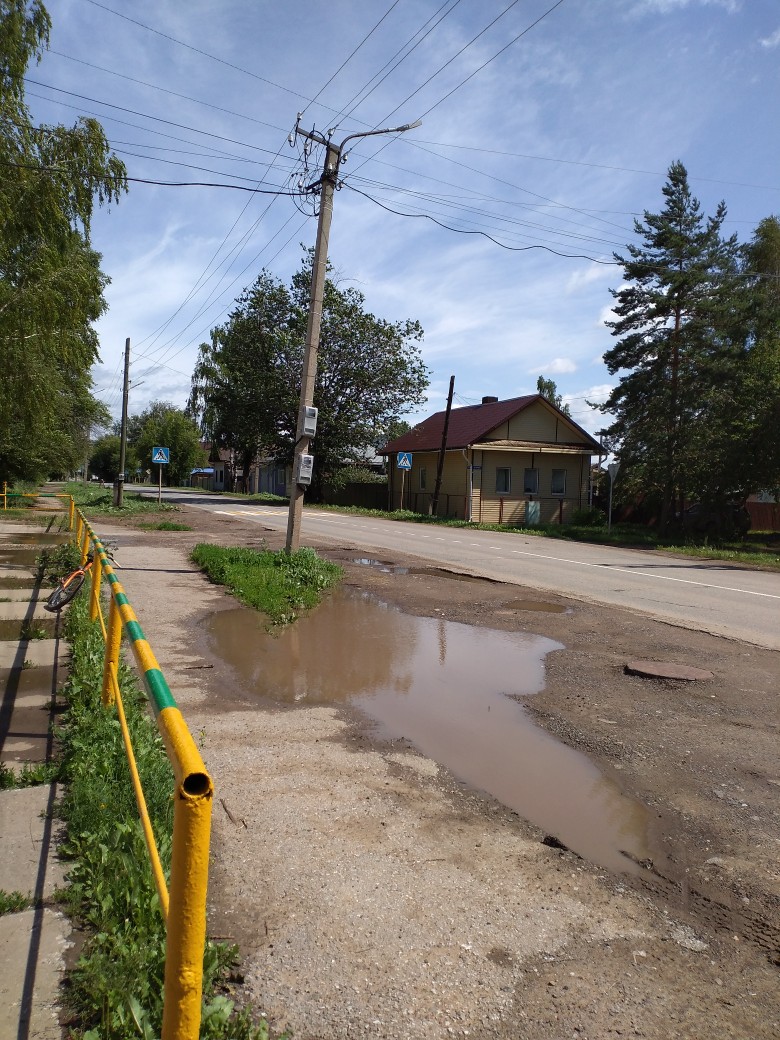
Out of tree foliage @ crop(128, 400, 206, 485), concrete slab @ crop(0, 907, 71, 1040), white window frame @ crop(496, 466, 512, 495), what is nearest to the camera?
concrete slab @ crop(0, 907, 71, 1040)

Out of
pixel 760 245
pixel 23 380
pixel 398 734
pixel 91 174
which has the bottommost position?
pixel 398 734

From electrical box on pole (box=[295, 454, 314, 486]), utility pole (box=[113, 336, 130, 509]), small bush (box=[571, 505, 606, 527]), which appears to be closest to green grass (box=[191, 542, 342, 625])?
electrical box on pole (box=[295, 454, 314, 486])

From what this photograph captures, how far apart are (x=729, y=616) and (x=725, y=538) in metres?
Result: 17.4

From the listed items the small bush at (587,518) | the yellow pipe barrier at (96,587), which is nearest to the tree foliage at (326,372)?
the small bush at (587,518)

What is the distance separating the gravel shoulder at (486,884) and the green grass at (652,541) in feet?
49.6

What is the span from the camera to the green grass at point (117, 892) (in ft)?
7.83

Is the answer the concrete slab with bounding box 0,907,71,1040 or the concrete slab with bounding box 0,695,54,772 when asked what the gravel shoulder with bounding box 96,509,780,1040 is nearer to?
the concrete slab with bounding box 0,907,71,1040

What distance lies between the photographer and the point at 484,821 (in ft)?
13.8

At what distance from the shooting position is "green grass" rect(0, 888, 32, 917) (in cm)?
294

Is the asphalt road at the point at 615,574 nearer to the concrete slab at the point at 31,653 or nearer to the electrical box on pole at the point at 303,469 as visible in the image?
the electrical box on pole at the point at 303,469

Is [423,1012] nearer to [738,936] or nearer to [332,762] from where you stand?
[738,936]

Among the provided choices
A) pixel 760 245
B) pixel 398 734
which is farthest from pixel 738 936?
pixel 760 245

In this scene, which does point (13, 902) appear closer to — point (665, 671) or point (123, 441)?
point (665, 671)

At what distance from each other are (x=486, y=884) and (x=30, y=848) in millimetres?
2041
